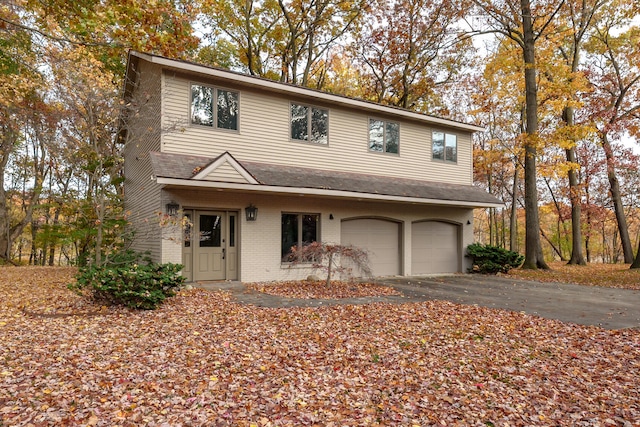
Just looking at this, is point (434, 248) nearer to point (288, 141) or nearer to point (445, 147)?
point (445, 147)

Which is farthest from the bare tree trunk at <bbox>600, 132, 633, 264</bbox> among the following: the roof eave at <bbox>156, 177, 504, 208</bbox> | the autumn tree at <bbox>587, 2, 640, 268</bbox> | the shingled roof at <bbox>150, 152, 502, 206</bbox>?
the roof eave at <bbox>156, 177, 504, 208</bbox>

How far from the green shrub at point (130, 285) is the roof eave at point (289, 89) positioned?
17.9 ft

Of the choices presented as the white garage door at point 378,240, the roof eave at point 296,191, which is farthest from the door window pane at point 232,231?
the white garage door at point 378,240

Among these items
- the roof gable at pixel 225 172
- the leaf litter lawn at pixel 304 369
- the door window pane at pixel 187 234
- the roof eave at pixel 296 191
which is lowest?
the leaf litter lawn at pixel 304 369

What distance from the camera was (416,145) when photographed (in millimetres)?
14273

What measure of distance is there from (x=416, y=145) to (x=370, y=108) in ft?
8.26

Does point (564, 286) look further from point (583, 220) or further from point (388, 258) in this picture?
point (583, 220)

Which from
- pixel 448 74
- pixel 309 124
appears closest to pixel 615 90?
pixel 448 74

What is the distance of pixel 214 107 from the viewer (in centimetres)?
1054

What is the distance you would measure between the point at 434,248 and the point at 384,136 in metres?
4.58

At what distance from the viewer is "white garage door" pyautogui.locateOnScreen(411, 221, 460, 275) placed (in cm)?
1407

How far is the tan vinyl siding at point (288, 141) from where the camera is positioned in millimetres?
10094

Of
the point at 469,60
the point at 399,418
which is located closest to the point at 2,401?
the point at 399,418

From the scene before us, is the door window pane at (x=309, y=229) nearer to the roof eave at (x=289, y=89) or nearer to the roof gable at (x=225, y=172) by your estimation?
the roof gable at (x=225, y=172)
